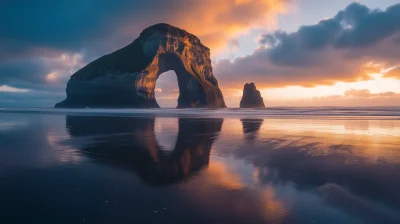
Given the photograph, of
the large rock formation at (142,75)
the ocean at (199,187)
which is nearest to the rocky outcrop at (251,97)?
the large rock formation at (142,75)

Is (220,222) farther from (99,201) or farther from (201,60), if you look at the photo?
(201,60)

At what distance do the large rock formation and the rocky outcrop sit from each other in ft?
139

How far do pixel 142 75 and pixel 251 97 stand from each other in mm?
87322

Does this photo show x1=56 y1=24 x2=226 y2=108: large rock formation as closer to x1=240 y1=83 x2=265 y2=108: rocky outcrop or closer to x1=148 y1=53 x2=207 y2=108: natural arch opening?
x1=148 y1=53 x2=207 y2=108: natural arch opening

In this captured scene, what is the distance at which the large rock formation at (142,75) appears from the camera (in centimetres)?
9438

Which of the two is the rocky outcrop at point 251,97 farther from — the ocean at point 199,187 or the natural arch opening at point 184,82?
the ocean at point 199,187

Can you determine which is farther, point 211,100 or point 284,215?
point 211,100

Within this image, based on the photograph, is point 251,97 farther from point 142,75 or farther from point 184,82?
point 142,75

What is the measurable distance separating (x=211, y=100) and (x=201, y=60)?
87.9 ft

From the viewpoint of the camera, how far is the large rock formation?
9438 centimetres

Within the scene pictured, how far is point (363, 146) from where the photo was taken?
11.5 m

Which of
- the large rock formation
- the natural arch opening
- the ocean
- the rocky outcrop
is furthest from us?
the rocky outcrop

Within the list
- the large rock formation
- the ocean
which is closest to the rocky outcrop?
the large rock formation

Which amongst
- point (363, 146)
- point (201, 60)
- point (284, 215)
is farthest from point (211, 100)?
point (284, 215)
